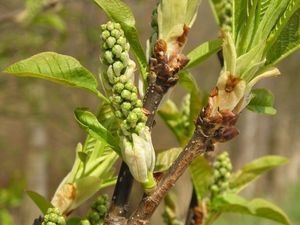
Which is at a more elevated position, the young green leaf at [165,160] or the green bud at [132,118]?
the green bud at [132,118]

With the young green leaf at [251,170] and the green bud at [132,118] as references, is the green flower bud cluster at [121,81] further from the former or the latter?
the young green leaf at [251,170]

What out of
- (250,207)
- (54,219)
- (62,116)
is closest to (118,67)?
(54,219)

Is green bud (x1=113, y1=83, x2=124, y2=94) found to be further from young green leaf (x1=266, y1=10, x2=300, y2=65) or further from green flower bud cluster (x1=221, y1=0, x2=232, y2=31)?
green flower bud cluster (x1=221, y1=0, x2=232, y2=31)

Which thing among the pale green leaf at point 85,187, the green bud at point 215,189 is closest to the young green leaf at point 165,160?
the pale green leaf at point 85,187

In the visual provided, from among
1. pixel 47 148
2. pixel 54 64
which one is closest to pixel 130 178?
pixel 54 64

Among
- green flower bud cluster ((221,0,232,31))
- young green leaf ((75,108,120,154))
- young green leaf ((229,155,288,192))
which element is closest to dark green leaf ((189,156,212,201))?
young green leaf ((229,155,288,192))

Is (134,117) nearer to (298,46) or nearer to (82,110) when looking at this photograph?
(82,110)
